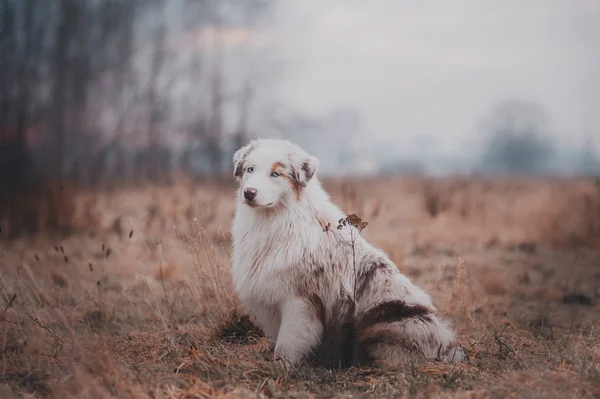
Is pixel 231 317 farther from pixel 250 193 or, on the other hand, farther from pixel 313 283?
pixel 250 193

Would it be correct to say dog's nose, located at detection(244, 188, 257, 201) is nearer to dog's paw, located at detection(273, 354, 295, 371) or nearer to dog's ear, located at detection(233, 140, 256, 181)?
dog's ear, located at detection(233, 140, 256, 181)

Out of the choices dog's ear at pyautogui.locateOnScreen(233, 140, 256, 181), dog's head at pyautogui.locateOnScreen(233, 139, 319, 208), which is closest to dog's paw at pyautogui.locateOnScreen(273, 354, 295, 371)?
dog's head at pyautogui.locateOnScreen(233, 139, 319, 208)

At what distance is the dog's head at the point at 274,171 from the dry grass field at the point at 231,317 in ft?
3.81

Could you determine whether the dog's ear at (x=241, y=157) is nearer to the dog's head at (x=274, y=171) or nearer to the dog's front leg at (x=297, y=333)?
the dog's head at (x=274, y=171)

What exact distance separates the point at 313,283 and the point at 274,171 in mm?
907

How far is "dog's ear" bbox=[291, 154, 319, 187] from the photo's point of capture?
441cm

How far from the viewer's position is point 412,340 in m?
4.32

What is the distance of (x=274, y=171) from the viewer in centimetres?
433

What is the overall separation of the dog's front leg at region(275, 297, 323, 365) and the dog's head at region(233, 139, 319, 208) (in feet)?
2.62

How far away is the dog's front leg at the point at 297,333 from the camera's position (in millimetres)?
4246

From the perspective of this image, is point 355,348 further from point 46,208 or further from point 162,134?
point 162,134

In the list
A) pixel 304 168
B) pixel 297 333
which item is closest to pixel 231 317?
pixel 297 333

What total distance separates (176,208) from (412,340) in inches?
A: 324

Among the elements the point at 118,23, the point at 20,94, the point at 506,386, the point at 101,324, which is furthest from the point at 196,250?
the point at 118,23
